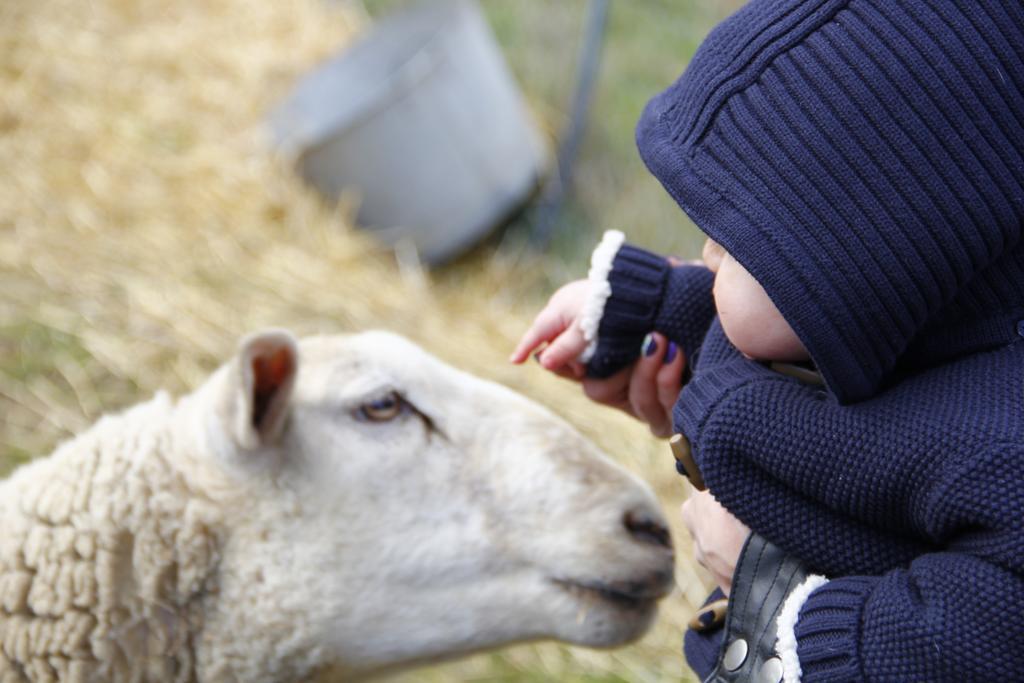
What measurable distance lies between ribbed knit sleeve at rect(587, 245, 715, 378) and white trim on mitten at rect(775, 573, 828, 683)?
0.42 meters

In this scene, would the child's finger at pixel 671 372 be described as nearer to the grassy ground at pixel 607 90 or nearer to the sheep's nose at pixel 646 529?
the sheep's nose at pixel 646 529

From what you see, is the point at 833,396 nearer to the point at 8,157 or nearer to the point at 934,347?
the point at 934,347

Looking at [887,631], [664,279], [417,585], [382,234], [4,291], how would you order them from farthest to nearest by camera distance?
[382,234] → [4,291] → [417,585] → [664,279] → [887,631]

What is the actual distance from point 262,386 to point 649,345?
57 cm

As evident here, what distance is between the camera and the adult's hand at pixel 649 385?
151 cm

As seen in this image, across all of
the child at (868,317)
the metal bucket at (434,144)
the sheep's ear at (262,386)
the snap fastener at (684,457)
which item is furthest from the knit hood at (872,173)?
the metal bucket at (434,144)

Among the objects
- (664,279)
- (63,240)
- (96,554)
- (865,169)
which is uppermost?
(865,169)


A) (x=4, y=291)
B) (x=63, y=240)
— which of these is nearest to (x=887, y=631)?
(x=4, y=291)

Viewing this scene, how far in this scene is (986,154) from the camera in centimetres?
102

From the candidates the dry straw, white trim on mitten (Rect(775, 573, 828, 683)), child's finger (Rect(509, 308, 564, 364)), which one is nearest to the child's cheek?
white trim on mitten (Rect(775, 573, 828, 683))

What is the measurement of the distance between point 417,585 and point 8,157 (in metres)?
3.09

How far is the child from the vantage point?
3.30 feet

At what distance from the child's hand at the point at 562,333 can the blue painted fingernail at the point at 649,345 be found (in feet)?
0.27

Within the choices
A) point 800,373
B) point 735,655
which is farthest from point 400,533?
point 800,373
